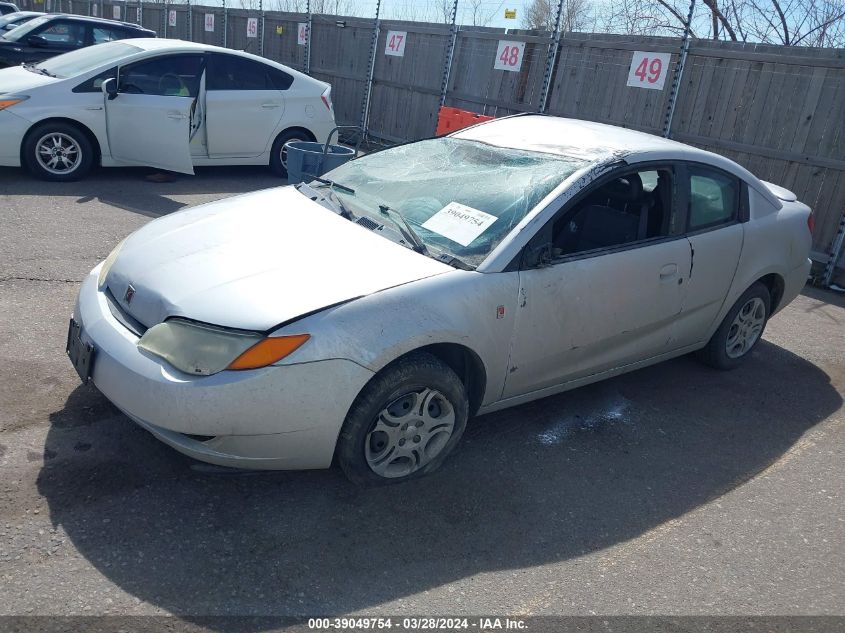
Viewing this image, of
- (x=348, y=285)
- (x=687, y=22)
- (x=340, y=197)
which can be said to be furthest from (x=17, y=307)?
(x=687, y=22)

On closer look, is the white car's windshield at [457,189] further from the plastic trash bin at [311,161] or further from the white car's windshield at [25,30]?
the white car's windshield at [25,30]

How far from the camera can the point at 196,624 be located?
262 cm

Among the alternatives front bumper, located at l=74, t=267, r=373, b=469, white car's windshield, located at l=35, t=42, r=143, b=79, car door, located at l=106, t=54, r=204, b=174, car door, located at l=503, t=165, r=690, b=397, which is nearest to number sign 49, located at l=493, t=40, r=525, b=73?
car door, located at l=106, t=54, r=204, b=174

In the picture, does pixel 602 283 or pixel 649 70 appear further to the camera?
pixel 649 70

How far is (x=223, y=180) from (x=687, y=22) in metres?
6.03

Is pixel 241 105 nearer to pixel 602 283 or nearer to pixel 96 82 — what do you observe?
pixel 96 82

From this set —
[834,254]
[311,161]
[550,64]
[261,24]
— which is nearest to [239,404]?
[311,161]

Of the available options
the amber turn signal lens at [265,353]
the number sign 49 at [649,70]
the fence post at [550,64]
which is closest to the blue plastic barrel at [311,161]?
the number sign 49 at [649,70]

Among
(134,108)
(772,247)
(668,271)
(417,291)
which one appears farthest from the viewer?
(134,108)

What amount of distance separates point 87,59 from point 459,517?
7834 mm

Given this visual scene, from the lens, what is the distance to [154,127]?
27.3ft

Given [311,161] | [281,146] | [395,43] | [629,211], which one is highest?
[395,43]

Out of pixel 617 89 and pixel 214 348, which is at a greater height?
pixel 617 89

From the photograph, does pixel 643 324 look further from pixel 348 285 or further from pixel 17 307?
A: pixel 17 307
